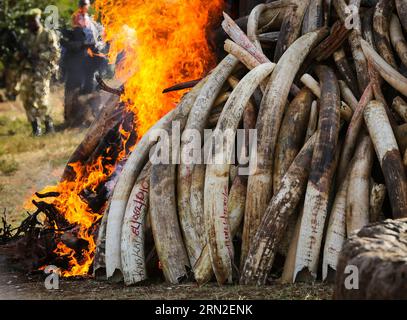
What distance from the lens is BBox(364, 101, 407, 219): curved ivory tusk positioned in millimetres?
7500

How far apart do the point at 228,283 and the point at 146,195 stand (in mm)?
1531

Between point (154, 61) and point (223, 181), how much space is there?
357 centimetres

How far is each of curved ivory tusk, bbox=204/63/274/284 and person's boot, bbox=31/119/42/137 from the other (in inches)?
499

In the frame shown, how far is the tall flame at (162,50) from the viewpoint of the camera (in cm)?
1105

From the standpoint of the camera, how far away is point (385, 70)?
8.57 meters

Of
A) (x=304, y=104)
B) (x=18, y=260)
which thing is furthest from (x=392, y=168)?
(x=18, y=260)

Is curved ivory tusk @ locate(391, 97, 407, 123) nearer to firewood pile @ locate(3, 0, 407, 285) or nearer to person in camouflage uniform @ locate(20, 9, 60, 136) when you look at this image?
firewood pile @ locate(3, 0, 407, 285)

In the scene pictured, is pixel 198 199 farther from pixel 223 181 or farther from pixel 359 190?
pixel 359 190

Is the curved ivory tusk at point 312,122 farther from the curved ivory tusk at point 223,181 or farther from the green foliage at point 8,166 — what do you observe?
the green foliage at point 8,166

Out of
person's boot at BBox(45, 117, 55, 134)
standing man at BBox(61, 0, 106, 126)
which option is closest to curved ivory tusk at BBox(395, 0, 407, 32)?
standing man at BBox(61, 0, 106, 126)

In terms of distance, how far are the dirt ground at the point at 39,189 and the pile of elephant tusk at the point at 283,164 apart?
323 mm

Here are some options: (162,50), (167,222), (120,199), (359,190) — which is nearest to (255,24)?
(162,50)

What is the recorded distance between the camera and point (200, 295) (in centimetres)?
722
